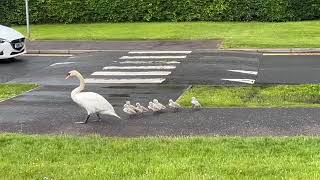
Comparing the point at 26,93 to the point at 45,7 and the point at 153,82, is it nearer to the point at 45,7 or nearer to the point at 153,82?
the point at 153,82

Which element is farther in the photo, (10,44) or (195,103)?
(10,44)

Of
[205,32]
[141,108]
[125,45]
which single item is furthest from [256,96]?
[205,32]

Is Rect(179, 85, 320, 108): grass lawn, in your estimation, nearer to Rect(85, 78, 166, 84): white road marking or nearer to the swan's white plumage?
Rect(85, 78, 166, 84): white road marking

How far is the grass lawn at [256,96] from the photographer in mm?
11273

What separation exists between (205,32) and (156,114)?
540 inches

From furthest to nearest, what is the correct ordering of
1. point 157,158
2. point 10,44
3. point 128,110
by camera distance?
point 10,44 < point 128,110 < point 157,158

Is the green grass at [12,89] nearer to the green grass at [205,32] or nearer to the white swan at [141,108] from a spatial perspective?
the white swan at [141,108]

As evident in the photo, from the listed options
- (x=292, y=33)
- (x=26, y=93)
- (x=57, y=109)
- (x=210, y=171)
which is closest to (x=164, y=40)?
(x=292, y=33)

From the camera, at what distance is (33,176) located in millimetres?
6527

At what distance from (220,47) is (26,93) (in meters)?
8.04

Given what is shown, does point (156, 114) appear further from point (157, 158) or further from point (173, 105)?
point (157, 158)

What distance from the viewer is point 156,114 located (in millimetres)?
10469

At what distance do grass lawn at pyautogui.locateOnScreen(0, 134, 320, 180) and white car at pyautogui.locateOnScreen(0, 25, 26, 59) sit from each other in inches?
384

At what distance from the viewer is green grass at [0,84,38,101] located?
13070mm
